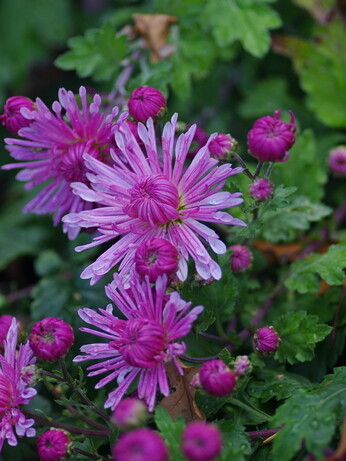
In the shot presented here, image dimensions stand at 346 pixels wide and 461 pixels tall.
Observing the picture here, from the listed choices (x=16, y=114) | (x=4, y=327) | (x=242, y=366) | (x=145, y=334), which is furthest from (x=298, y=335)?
(x=16, y=114)

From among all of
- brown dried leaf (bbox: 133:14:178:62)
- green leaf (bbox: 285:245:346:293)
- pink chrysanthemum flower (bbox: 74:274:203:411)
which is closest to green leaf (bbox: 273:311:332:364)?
green leaf (bbox: 285:245:346:293)

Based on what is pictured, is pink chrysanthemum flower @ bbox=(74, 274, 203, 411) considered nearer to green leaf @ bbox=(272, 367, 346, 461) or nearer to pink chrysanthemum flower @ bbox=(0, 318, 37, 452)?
pink chrysanthemum flower @ bbox=(0, 318, 37, 452)

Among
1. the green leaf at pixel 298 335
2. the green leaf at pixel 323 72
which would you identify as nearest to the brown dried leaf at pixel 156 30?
the green leaf at pixel 323 72

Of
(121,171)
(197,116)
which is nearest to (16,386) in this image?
(121,171)

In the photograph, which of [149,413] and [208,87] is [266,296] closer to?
[149,413]

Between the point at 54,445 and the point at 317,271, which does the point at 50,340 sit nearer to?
the point at 54,445

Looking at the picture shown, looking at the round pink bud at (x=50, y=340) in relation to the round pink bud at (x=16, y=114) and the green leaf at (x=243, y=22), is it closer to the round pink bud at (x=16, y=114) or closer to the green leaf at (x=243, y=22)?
the round pink bud at (x=16, y=114)

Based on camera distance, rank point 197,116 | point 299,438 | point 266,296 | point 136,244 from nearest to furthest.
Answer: point 299,438 < point 136,244 < point 266,296 < point 197,116
